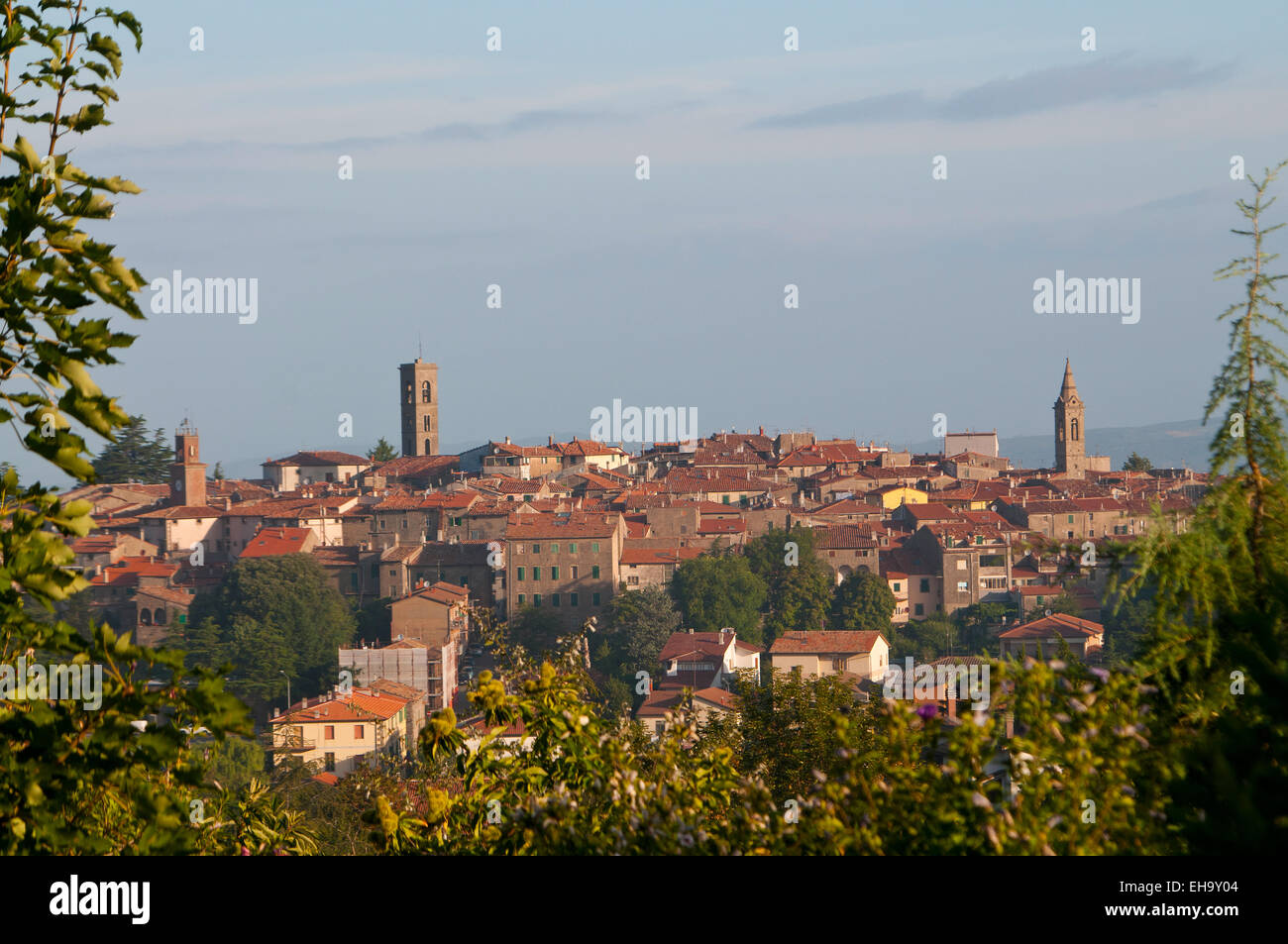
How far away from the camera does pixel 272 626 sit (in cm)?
4816

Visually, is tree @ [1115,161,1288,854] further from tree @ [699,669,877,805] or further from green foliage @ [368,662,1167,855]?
tree @ [699,669,877,805]

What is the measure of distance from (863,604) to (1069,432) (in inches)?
1287

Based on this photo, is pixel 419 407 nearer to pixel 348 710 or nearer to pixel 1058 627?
pixel 1058 627

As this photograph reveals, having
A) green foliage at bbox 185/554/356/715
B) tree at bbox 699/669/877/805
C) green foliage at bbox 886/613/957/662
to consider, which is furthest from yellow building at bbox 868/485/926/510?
tree at bbox 699/669/877/805

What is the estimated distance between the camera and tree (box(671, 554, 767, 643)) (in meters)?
48.9

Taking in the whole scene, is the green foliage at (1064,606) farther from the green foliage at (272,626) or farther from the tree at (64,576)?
the tree at (64,576)

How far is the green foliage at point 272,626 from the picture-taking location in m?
46.3

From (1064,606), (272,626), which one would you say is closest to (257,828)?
(272,626)

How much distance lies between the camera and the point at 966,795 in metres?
2.50

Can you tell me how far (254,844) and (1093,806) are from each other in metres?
2.80

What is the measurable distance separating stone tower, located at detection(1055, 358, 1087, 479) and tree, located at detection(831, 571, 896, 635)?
29156 millimetres

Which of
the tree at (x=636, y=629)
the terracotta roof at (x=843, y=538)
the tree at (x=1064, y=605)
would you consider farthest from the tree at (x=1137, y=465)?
the tree at (x=636, y=629)
